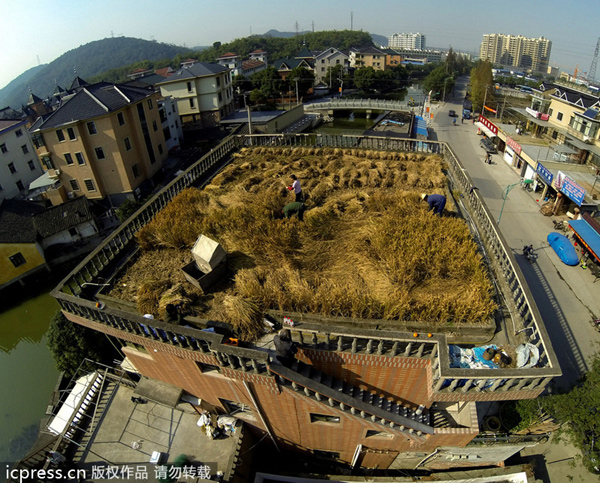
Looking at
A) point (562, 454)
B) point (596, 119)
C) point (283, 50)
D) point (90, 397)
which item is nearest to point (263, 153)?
point (90, 397)

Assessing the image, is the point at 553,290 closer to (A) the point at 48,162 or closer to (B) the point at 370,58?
(A) the point at 48,162

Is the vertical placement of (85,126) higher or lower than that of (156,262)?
higher

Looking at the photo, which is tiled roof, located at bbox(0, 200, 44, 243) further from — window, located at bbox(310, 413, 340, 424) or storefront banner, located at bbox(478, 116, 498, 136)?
storefront banner, located at bbox(478, 116, 498, 136)

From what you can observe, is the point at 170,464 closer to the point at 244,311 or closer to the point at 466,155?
the point at 244,311

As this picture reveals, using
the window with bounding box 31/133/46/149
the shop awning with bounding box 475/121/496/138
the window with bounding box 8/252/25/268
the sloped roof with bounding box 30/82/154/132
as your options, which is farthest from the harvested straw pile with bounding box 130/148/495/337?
the shop awning with bounding box 475/121/496/138

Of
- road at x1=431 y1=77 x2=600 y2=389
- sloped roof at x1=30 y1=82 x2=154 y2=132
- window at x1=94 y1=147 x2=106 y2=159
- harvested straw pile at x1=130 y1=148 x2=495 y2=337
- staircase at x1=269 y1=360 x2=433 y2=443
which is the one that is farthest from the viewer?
window at x1=94 y1=147 x2=106 y2=159

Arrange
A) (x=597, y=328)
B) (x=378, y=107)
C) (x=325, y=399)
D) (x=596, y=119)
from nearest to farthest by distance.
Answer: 1. (x=325, y=399)
2. (x=597, y=328)
3. (x=596, y=119)
4. (x=378, y=107)

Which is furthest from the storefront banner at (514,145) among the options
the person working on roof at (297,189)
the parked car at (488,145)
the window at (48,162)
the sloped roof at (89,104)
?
the window at (48,162)
